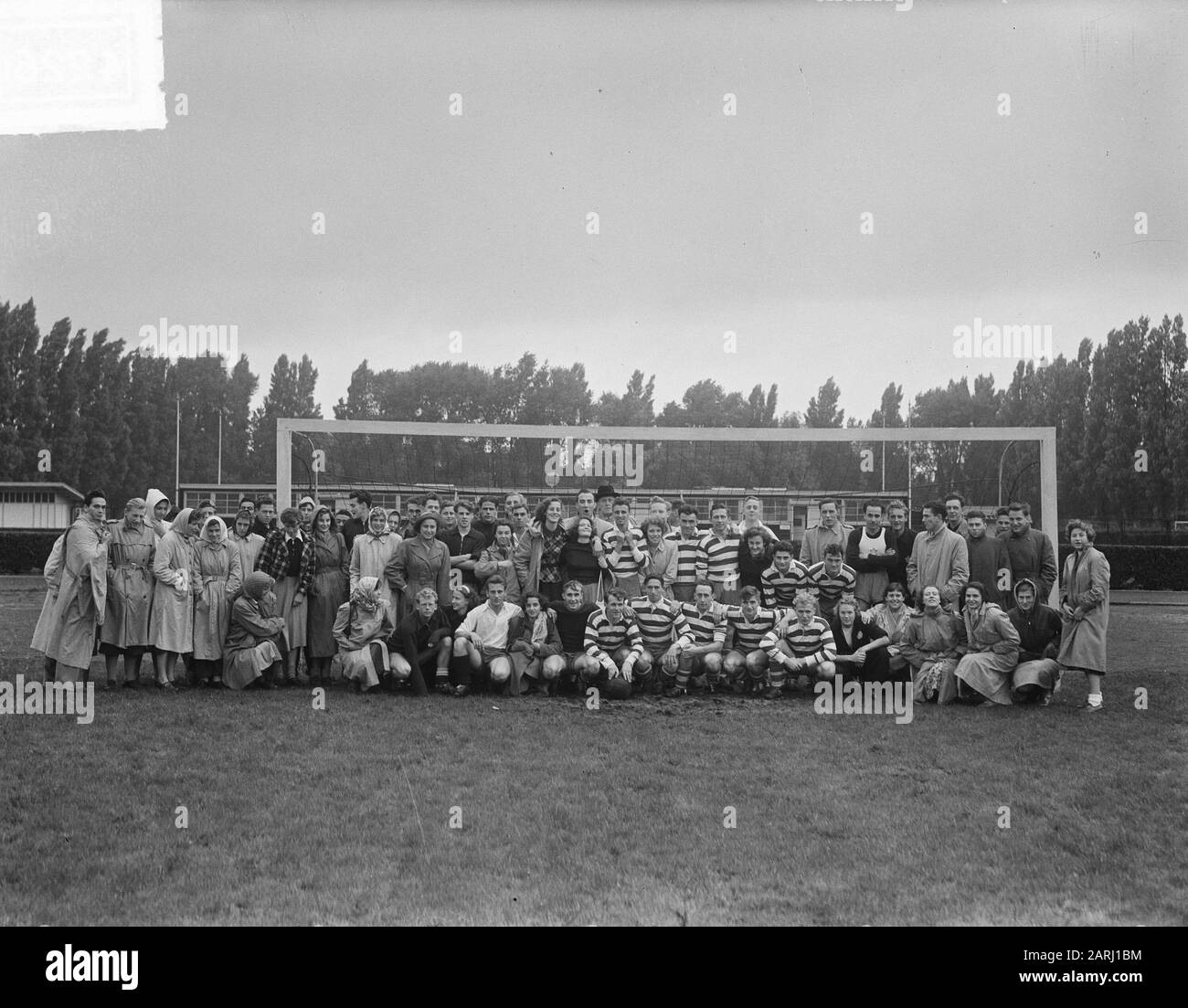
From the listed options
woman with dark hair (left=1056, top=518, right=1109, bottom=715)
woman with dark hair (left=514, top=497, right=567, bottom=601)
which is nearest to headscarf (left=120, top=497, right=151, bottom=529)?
woman with dark hair (left=514, top=497, right=567, bottom=601)

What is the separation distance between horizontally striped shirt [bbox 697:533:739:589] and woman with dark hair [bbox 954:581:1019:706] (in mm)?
2138

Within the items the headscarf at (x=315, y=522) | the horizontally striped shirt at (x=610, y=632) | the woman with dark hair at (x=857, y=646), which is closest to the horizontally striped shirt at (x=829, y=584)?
the woman with dark hair at (x=857, y=646)

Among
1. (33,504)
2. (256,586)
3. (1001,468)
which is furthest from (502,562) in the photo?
(33,504)

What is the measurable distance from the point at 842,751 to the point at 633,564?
331 centimetres

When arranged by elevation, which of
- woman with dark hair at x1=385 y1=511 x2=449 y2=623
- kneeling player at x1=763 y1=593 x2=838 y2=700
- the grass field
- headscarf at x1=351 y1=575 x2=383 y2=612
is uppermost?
woman with dark hair at x1=385 y1=511 x2=449 y2=623

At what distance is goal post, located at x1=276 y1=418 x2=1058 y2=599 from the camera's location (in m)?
15.3

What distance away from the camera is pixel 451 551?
10.3 meters

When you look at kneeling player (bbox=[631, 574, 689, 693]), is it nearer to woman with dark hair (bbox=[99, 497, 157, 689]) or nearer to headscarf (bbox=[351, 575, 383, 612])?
headscarf (bbox=[351, 575, 383, 612])

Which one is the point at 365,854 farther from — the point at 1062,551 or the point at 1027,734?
the point at 1062,551

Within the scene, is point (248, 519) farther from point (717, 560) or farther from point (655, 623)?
point (717, 560)

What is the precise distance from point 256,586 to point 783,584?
16.1ft

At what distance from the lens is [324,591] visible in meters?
9.73

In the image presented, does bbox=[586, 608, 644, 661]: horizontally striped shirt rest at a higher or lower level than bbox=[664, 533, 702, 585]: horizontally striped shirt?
lower
